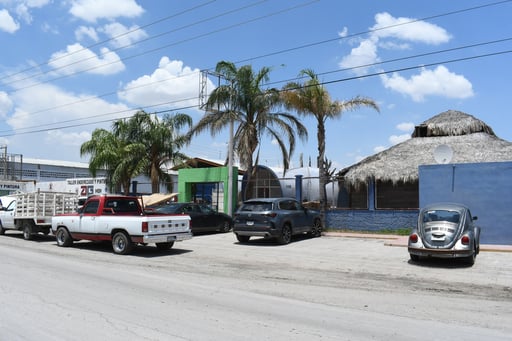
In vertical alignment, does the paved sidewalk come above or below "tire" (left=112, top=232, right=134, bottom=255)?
below

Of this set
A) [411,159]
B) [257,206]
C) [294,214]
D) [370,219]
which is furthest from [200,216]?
[411,159]

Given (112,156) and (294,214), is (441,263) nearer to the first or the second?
(294,214)

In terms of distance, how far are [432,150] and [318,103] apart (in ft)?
25.6

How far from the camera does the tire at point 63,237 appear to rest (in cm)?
1606

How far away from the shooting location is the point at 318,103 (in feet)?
69.9

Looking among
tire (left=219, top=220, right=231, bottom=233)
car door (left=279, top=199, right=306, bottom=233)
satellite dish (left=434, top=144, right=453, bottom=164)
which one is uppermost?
satellite dish (left=434, top=144, right=453, bottom=164)

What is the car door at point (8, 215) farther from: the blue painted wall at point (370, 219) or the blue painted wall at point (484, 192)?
the blue painted wall at point (484, 192)

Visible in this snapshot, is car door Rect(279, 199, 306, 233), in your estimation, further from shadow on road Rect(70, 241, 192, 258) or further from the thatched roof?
the thatched roof

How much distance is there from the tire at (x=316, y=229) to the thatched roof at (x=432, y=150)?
377 cm

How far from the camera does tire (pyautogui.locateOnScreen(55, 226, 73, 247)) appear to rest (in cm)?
1606

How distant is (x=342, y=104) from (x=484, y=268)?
1152 centimetres

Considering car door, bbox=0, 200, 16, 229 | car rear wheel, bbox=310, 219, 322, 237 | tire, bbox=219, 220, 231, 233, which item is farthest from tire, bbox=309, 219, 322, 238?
car door, bbox=0, 200, 16, 229

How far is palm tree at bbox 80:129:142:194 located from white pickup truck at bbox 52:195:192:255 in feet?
42.2

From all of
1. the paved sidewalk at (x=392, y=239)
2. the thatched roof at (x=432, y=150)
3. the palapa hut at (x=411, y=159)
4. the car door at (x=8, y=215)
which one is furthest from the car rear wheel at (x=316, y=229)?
the car door at (x=8, y=215)
